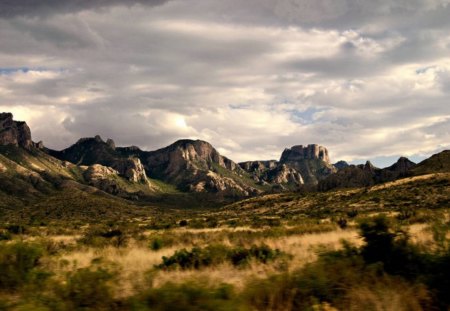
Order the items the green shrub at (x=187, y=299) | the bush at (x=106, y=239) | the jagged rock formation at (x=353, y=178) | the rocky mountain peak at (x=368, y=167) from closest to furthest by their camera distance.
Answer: the green shrub at (x=187, y=299), the bush at (x=106, y=239), the jagged rock formation at (x=353, y=178), the rocky mountain peak at (x=368, y=167)

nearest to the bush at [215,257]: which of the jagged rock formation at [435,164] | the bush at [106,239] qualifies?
the bush at [106,239]

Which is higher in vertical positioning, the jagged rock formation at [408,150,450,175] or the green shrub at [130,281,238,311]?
the jagged rock formation at [408,150,450,175]

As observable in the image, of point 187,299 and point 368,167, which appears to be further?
point 368,167

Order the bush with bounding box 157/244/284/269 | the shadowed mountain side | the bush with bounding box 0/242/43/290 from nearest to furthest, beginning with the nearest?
the bush with bounding box 0/242/43/290 → the bush with bounding box 157/244/284/269 → the shadowed mountain side

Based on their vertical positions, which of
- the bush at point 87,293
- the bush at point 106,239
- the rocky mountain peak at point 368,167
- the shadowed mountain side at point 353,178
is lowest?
the bush at point 106,239

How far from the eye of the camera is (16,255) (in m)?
11.3

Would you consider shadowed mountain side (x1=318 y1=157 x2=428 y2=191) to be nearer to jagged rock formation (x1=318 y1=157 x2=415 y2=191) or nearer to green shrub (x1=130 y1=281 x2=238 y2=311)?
jagged rock formation (x1=318 y1=157 x2=415 y2=191)

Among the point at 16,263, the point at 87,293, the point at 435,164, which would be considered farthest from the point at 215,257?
the point at 435,164

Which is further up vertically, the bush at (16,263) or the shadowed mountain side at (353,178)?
the shadowed mountain side at (353,178)

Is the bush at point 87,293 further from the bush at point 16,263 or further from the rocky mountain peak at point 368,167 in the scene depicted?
the rocky mountain peak at point 368,167

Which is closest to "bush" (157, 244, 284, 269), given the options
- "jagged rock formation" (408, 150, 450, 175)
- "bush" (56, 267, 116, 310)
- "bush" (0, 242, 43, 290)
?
"bush" (0, 242, 43, 290)

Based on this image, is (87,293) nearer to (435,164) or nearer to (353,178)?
(435,164)

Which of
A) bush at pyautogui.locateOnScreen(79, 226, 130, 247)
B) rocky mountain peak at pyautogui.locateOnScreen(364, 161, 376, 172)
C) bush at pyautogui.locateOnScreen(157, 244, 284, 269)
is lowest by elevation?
bush at pyautogui.locateOnScreen(79, 226, 130, 247)

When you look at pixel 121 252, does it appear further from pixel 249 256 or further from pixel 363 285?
pixel 363 285
